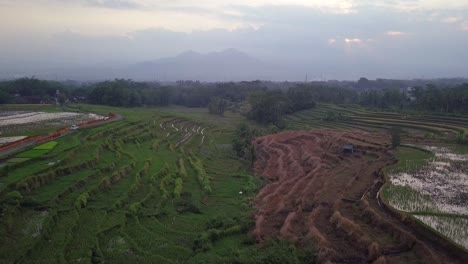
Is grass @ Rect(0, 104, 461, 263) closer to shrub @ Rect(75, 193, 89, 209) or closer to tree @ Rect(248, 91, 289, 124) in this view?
Answer: shrub @ Rect(75, 193, 89, 209)

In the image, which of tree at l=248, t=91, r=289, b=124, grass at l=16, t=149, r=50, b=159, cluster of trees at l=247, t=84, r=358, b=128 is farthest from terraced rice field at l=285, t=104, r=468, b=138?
grass at l=16, t=149, r=50, b=159

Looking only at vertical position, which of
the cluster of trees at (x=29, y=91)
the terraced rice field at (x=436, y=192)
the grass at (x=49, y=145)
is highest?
the cluster of trees at (x=29, y=91)

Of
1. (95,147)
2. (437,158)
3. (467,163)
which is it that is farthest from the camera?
(95,147)

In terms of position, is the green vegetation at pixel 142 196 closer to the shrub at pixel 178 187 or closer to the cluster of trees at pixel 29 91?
the shrub at pixel 178 187

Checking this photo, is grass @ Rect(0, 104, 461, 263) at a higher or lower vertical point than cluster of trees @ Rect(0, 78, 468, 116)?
lower

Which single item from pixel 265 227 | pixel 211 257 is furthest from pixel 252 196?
pixel 211 257

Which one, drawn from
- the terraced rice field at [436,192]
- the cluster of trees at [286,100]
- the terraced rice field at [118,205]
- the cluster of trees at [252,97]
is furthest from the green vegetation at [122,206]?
the cluster of trees at [252,97]

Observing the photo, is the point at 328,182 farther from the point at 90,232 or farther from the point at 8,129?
the point at 8,129
